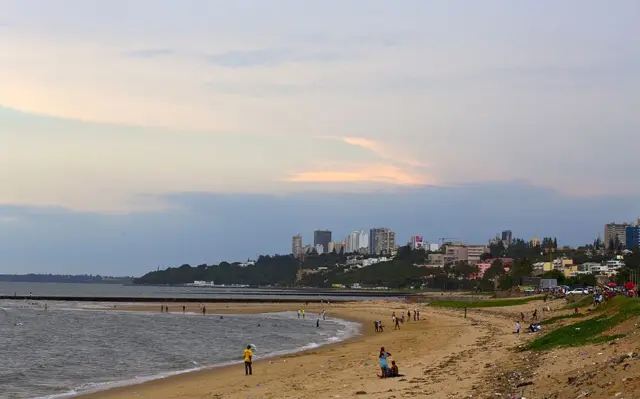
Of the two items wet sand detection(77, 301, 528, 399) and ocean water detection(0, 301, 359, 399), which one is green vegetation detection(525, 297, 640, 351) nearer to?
wet sand detection(77, 301, 528, 399)

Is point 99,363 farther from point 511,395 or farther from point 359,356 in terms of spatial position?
point 511,395

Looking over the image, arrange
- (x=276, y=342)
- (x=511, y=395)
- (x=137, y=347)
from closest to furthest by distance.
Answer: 1. (x=511, y=395)
2. (x=137, y=347)
3. (x=276, y=342)

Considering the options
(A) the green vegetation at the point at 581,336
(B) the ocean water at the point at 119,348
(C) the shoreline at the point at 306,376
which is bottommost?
(B) the ocean water at the point at 119,348

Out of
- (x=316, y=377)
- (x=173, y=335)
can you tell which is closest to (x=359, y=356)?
(x=316, y=377)

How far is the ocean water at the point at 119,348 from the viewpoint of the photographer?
106 feet

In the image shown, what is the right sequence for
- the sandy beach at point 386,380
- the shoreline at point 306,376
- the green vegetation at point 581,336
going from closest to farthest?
the sandy beach at point 386,380
the shoreline at point 306,376
the green vegetation at point 581,336

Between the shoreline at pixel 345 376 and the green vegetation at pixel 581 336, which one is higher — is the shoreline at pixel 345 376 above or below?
below

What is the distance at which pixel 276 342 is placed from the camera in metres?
52.2

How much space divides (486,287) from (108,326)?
5106 inches

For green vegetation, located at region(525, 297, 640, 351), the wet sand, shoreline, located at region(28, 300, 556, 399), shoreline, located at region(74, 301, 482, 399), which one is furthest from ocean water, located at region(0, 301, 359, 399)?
green vegetation, located at region(525, 297, 640, 351)

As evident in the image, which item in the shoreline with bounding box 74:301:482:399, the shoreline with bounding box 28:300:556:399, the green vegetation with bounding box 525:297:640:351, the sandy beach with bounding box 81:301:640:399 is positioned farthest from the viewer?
the green vegetation with bounding box 525:297:640:351

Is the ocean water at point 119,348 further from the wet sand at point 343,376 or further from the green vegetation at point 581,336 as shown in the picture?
the green vegetation at point 581,336

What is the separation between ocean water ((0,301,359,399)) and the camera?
32.3 m

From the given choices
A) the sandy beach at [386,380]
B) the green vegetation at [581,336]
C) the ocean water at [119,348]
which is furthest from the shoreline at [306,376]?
the green vegetation at [581,336]
